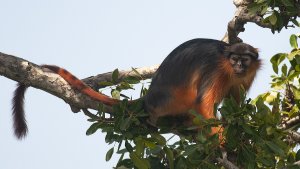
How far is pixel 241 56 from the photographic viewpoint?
22.4ft

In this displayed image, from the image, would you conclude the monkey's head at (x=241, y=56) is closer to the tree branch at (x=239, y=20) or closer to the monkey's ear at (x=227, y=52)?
the monkey's ear at (x=227, y=52)

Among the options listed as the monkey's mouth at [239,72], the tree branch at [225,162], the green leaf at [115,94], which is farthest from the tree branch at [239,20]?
the tree branch at [225,162]

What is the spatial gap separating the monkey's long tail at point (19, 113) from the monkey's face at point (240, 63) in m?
2.61

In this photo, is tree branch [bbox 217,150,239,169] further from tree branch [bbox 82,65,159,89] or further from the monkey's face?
the monkey's face

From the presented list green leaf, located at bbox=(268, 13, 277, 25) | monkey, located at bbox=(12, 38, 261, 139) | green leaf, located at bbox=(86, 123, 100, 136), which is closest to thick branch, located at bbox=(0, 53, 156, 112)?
monkey, located at bbox=(12, 38, 261, 139)

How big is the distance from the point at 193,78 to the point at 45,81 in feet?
5.94

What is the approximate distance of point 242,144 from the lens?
16.1 feet

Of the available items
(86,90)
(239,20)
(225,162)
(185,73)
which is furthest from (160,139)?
(239,20)

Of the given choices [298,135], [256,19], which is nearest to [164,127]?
[298,135]

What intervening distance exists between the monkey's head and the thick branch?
1808 millimetres

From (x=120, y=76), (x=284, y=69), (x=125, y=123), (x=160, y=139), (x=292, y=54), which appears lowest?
(x=160, y=139)

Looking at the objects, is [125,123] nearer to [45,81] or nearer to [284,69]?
[45,81]

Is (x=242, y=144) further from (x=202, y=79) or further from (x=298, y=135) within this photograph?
(x=202, y=79)

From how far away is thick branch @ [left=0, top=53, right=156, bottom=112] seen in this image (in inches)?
239
